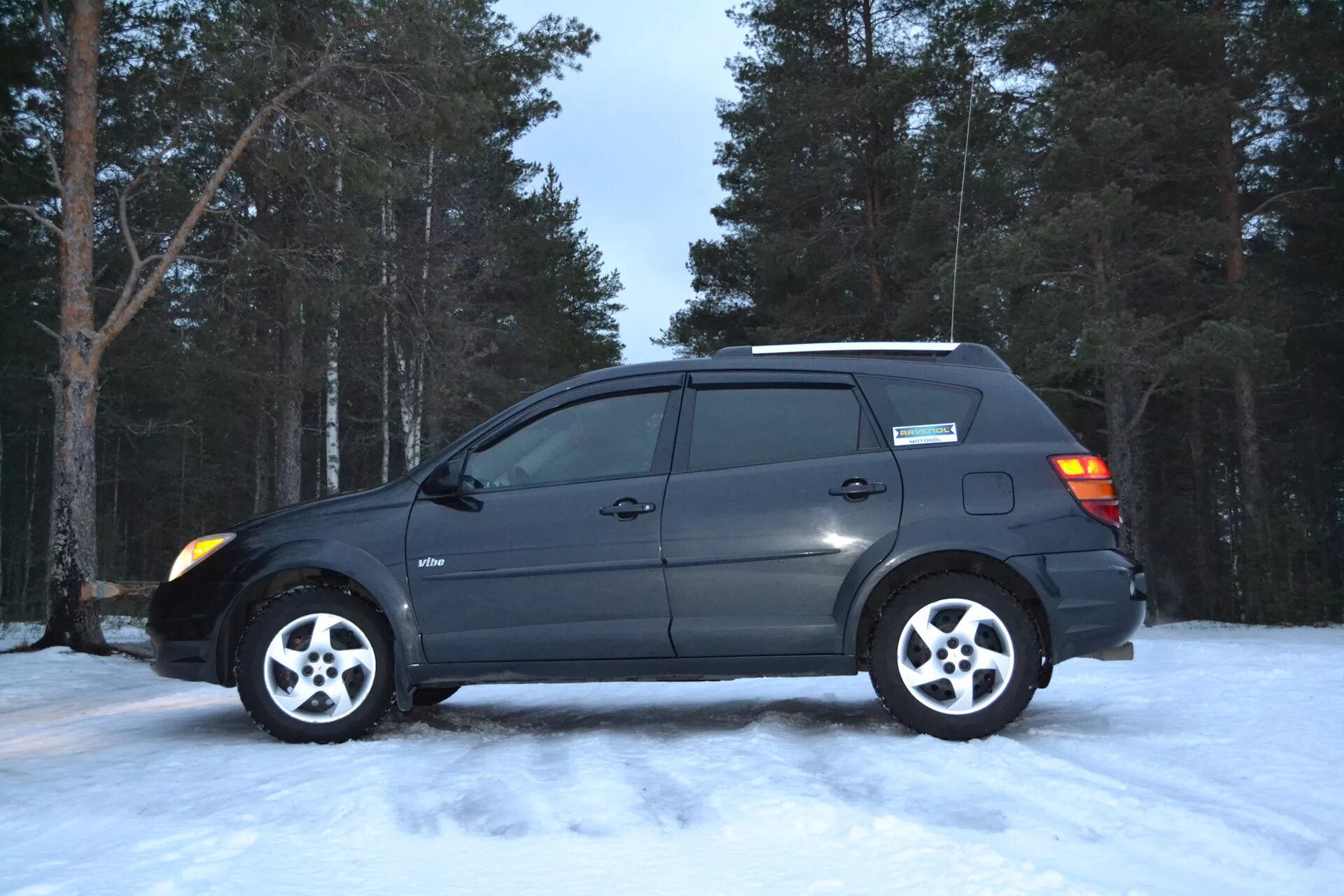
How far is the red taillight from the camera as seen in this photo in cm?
595

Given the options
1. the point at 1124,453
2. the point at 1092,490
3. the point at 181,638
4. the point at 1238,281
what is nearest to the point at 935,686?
the point at 1092,490

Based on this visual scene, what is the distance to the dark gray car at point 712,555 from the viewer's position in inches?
231

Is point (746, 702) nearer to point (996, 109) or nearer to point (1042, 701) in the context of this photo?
point (1042, 701)

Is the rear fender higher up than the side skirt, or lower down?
higher up

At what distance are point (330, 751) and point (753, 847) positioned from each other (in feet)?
8.50

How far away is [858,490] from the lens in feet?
19.7

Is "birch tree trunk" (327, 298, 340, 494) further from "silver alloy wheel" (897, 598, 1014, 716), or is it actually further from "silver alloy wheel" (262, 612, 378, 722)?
"silver alloy wheel" (897, 598, 1014, 716)

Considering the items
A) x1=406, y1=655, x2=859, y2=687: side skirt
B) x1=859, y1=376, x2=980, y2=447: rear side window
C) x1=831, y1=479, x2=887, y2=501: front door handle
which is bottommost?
x1=406, y1=655, x2=859, y2=687: side skirt

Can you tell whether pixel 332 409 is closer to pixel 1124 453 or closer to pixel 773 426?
pixel 1124 453

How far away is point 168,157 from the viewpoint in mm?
16141

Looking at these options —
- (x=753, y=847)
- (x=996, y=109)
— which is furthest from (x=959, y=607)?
(x=996, y=109)

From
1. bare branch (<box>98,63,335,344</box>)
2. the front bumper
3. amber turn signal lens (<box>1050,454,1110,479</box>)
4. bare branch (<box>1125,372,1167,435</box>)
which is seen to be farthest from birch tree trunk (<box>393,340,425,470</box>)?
amber turn signal lens (<box>1050,454,1110,479</box>)

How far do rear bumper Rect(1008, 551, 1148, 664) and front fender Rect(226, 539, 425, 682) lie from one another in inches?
114

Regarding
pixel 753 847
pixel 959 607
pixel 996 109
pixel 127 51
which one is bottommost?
pixel 753 847
